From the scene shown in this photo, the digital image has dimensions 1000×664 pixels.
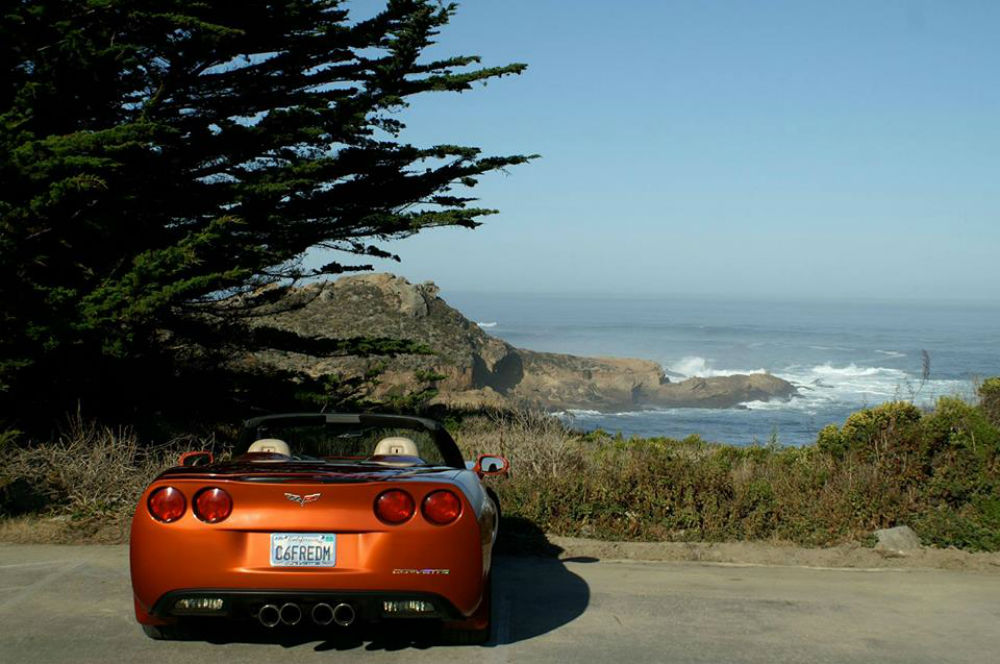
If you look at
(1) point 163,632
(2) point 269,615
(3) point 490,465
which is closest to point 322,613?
(2) point 269,615

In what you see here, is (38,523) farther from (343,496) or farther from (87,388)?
(87,388)

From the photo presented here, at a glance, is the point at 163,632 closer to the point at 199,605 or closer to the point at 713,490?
the point at 199,605

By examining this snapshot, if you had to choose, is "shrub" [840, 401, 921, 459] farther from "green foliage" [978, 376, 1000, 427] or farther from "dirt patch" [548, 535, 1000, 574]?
"green foliage" [978, 376, 1000, 427]

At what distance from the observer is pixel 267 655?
17.5 feet

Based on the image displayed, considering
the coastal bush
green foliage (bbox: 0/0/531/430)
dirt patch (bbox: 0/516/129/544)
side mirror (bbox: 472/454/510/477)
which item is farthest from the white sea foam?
side mirror (bbox: 472/454/510/477)

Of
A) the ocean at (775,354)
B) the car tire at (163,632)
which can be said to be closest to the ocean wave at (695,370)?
the ocean at (775,354)

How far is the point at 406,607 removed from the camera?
4.98 meters

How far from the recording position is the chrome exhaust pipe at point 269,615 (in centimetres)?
492

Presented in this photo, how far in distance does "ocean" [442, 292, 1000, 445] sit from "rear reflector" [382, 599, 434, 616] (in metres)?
9.85

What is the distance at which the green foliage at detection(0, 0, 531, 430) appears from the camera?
14.9 metres

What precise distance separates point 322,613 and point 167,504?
93cm

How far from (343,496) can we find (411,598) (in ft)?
1.90

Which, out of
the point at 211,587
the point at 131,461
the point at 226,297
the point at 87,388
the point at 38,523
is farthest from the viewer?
the point at 226,297

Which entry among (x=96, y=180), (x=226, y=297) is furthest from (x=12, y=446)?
(x=226, y=297)
